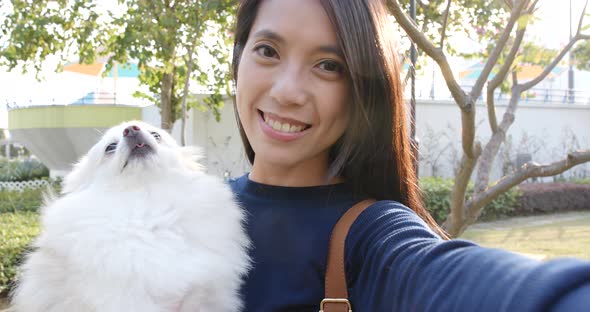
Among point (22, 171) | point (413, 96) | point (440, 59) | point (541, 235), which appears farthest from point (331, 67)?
point (22, 171)

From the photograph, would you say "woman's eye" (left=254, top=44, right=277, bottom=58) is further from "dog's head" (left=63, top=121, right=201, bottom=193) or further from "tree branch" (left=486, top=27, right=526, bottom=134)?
"tree branch" (left=486, top=27, right=526, bottom=134)

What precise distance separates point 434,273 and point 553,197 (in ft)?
44.2

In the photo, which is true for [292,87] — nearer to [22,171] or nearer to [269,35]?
[269,35]

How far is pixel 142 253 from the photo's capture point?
52.6 inches

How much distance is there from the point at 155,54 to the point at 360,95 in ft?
19.7

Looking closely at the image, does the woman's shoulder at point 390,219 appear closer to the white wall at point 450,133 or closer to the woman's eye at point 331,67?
the woman's eye at point 331,67

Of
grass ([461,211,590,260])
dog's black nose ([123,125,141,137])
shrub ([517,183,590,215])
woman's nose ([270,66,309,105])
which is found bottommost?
grass ([461,211,590,260])

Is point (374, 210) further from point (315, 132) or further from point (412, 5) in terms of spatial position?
point (412, 5)

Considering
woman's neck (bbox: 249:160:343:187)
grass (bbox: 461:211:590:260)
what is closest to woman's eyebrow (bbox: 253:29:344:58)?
woman's neck (bbox: 249:160:343:187)

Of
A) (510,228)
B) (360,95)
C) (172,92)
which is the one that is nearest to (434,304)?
(360,95)

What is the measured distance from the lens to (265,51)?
148 centimetres

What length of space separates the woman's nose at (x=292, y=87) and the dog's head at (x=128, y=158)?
19.3 inches

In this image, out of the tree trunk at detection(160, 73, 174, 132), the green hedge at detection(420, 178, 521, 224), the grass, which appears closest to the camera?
the tree trunk at detection(160, 73, 174, 132)

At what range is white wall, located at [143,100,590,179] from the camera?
12375mm
